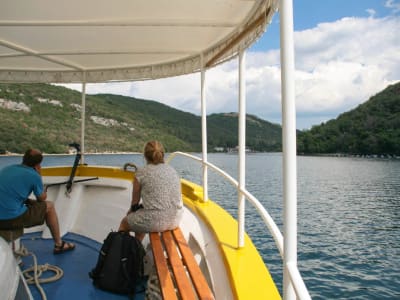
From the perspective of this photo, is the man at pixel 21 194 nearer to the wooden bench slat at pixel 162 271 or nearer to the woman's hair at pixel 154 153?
the woman's hair at pixel 154 153

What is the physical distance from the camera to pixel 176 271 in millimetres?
1995

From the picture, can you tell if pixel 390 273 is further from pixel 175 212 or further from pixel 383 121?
pixel 383 121

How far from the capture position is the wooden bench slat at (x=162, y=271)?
1775 millimetres

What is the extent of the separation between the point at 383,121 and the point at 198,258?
238 ft

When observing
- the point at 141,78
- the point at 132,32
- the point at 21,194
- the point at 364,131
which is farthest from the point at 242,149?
the point at 364,131

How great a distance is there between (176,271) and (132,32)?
201 cm

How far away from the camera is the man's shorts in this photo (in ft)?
9.11

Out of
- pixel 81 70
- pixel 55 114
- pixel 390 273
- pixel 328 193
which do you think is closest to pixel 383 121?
pixel 328 193

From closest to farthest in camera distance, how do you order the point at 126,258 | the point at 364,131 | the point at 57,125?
the point at 126,258, the point at 57,125, the point at 364,131

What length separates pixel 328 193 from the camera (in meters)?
25.0

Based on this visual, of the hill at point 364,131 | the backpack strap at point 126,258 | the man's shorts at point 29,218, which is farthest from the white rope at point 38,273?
the hill at point 364,131

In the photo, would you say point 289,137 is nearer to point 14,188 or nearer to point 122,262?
point 122,262

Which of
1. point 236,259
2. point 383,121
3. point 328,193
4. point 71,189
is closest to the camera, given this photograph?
point 236,259

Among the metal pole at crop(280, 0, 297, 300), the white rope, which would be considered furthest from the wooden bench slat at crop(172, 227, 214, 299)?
the white rope
